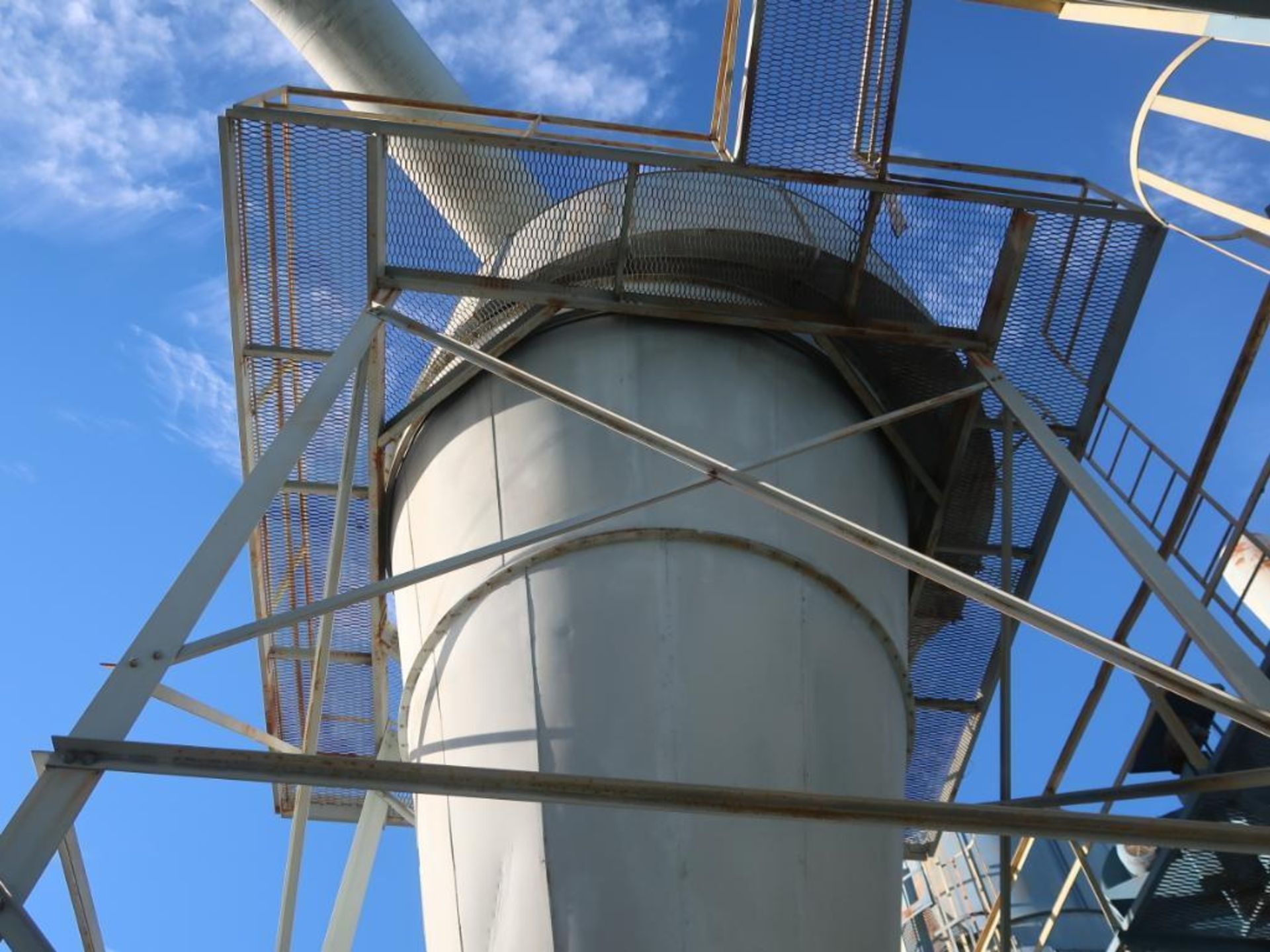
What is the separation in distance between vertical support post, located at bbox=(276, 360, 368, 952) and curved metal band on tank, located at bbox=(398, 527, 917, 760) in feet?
2.32

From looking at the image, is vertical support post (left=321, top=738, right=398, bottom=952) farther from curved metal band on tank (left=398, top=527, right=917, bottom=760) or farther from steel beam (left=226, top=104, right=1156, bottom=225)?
steel beam (left=226, top=104, right=1156, bottom=225)

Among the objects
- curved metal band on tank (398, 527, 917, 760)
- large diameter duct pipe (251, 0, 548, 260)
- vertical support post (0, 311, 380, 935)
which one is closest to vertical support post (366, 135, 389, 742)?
vertical support post (0, 311, 380, 935)

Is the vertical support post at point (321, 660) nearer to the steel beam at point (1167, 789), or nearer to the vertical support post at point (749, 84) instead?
the vertical support post at point (749, 84)

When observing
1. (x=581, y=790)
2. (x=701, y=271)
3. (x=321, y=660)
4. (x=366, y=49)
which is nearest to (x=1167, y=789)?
(x=581, y=790)

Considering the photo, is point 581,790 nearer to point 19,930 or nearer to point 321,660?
point 19,930

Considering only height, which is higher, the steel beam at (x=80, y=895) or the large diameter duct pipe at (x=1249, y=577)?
the large diameter duct pipe at (x=1249, y=577)

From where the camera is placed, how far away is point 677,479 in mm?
7543

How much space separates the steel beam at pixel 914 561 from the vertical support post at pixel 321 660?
74 centimetres

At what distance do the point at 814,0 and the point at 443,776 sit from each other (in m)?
5.64

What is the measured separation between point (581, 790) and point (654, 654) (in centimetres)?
193

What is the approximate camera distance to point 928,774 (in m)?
10.8

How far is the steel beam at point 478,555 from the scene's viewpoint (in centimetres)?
583

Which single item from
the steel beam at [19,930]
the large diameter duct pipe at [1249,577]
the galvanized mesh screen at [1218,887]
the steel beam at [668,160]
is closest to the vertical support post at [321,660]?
the steel beam at [668,160]

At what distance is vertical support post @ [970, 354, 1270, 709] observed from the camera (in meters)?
5.78
